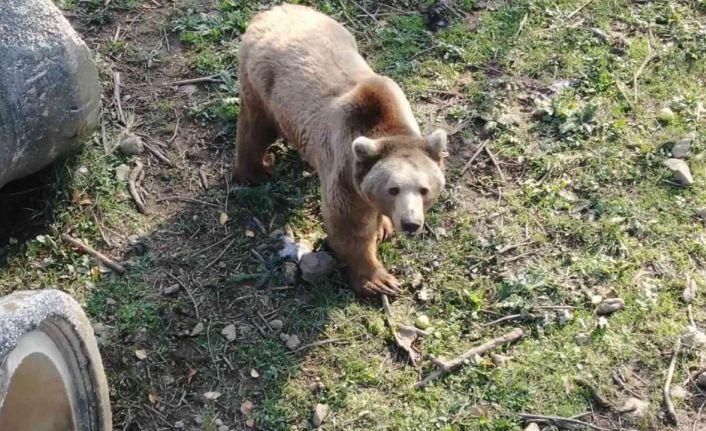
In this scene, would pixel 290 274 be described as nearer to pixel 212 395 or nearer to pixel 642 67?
pixel 212 395

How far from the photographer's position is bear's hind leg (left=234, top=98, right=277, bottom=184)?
6145mm

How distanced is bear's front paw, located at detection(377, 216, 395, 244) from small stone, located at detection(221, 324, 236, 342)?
1.21 meters

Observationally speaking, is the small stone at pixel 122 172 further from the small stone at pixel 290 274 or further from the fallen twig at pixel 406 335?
the fallen twig at pixel 406 335

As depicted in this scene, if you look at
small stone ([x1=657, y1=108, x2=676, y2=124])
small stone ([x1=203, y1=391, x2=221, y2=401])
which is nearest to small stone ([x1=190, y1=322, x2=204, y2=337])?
small stone ([x1=203, y1=391, x2=221, y2=401])

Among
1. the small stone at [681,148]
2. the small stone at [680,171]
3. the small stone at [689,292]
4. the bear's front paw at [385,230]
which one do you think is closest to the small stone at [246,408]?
the bear's front paw at [385,230]

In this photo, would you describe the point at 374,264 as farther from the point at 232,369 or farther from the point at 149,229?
the point at 149,229

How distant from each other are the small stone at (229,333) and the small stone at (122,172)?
161 centimetres

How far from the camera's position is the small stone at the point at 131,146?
649 centimetres

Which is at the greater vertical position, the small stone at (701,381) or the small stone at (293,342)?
the small stone at (701,381)

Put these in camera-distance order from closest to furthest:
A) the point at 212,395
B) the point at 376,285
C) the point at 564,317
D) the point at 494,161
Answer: the point at 212,395
the point at 564,317
the point at 376,285
the point at 494,161

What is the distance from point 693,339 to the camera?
529 centimetres

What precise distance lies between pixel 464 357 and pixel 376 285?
0.75 metres

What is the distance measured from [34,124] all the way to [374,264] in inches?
94.1

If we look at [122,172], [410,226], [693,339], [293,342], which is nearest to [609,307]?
[693,339]
